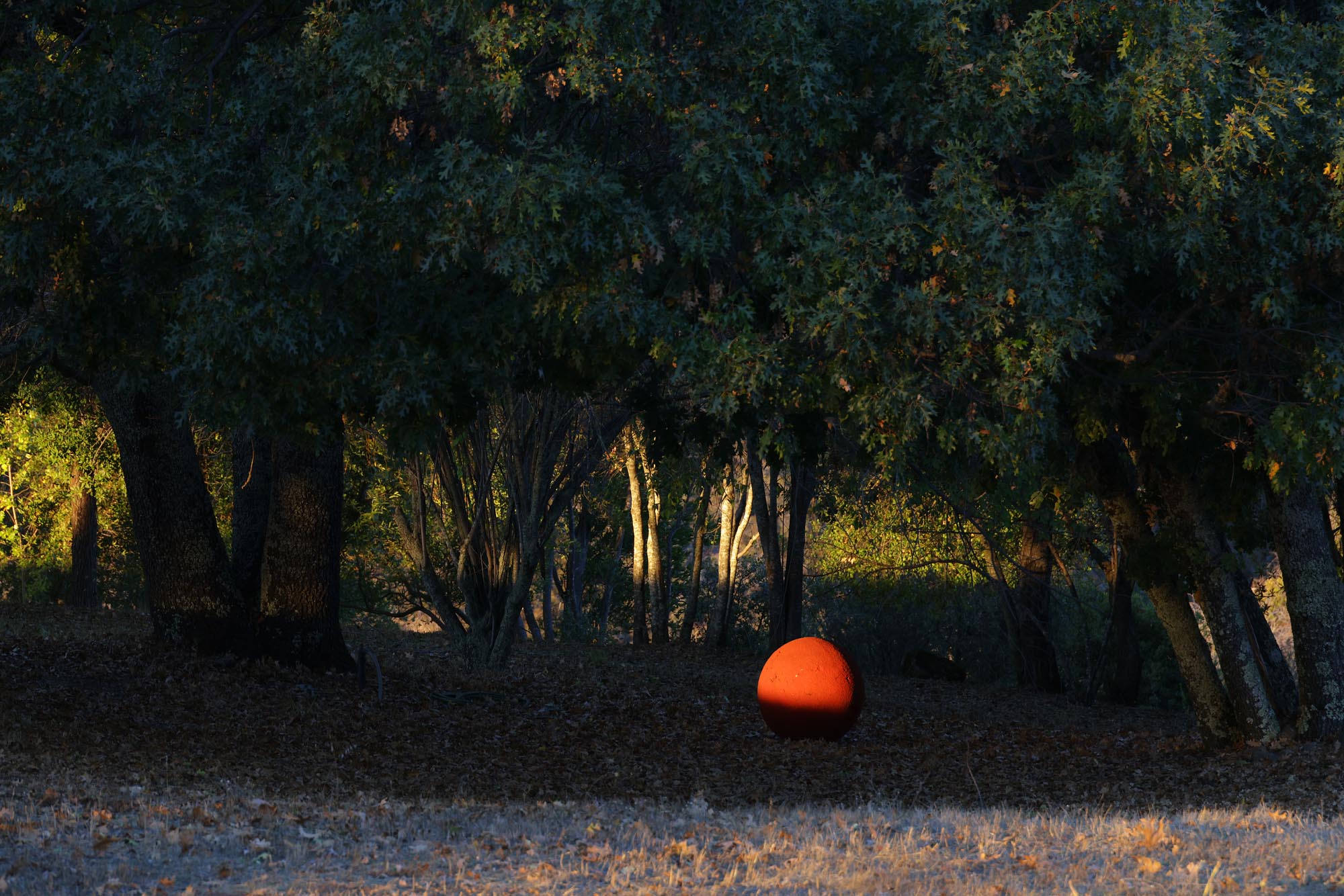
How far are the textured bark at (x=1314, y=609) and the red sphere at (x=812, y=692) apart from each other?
4390 millimetres

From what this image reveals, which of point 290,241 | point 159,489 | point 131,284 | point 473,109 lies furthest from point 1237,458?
point 159,489

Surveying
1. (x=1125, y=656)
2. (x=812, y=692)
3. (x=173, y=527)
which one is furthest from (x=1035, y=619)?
(x=173, y=527)

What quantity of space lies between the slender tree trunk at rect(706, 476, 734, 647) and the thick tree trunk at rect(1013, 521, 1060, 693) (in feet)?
19.0

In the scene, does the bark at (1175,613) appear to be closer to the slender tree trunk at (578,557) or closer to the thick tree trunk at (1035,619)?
the thick tree trunk at (1035,619)

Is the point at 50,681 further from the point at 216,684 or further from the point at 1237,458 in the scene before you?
the point at 1237,458

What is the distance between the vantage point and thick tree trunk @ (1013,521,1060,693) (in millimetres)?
23703

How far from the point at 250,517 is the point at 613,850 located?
996 cm

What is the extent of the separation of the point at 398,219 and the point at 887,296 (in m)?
3.27

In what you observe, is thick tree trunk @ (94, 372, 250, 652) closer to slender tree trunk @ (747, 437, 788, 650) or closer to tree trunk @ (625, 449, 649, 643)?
slender tree trunk @ (747, 437, 788, 650)

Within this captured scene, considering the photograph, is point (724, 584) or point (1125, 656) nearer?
point (1125, 656)

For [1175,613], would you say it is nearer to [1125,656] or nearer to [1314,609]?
[1314,609]

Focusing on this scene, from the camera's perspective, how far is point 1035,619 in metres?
23.2

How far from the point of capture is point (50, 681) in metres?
13.7

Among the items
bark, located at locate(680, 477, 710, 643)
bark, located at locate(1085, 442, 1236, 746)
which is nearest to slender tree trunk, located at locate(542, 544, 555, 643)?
bark, located at locate(680, 477, 710, 643)
